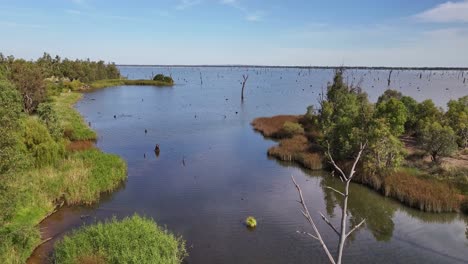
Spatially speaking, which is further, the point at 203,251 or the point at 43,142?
the point at 43,142

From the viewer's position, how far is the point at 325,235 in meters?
27.5

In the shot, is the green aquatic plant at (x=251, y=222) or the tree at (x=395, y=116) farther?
the tree at (x=395, y=116)

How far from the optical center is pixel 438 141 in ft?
133

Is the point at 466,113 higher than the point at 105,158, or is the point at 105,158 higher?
the point at 466,113

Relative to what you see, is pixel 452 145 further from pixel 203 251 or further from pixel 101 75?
pixel 101 75

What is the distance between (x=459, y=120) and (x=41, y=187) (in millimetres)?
45982

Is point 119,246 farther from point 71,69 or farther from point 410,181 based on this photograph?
point 71,69

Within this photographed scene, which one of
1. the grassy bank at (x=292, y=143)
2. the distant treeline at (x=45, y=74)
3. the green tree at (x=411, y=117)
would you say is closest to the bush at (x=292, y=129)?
the grassy bank at (x=292, y=143)

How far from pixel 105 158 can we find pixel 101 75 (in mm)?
142303

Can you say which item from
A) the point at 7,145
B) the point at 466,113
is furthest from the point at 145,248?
the point at 466,113

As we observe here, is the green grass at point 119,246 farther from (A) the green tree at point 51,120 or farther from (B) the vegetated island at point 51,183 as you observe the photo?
(A) the green tree at point 51,120

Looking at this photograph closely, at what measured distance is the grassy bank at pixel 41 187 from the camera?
2103 cm

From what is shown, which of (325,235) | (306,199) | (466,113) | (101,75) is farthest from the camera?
(101,75)

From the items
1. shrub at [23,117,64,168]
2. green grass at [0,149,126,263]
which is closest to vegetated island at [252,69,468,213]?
green grass at [0,149,126,263]
